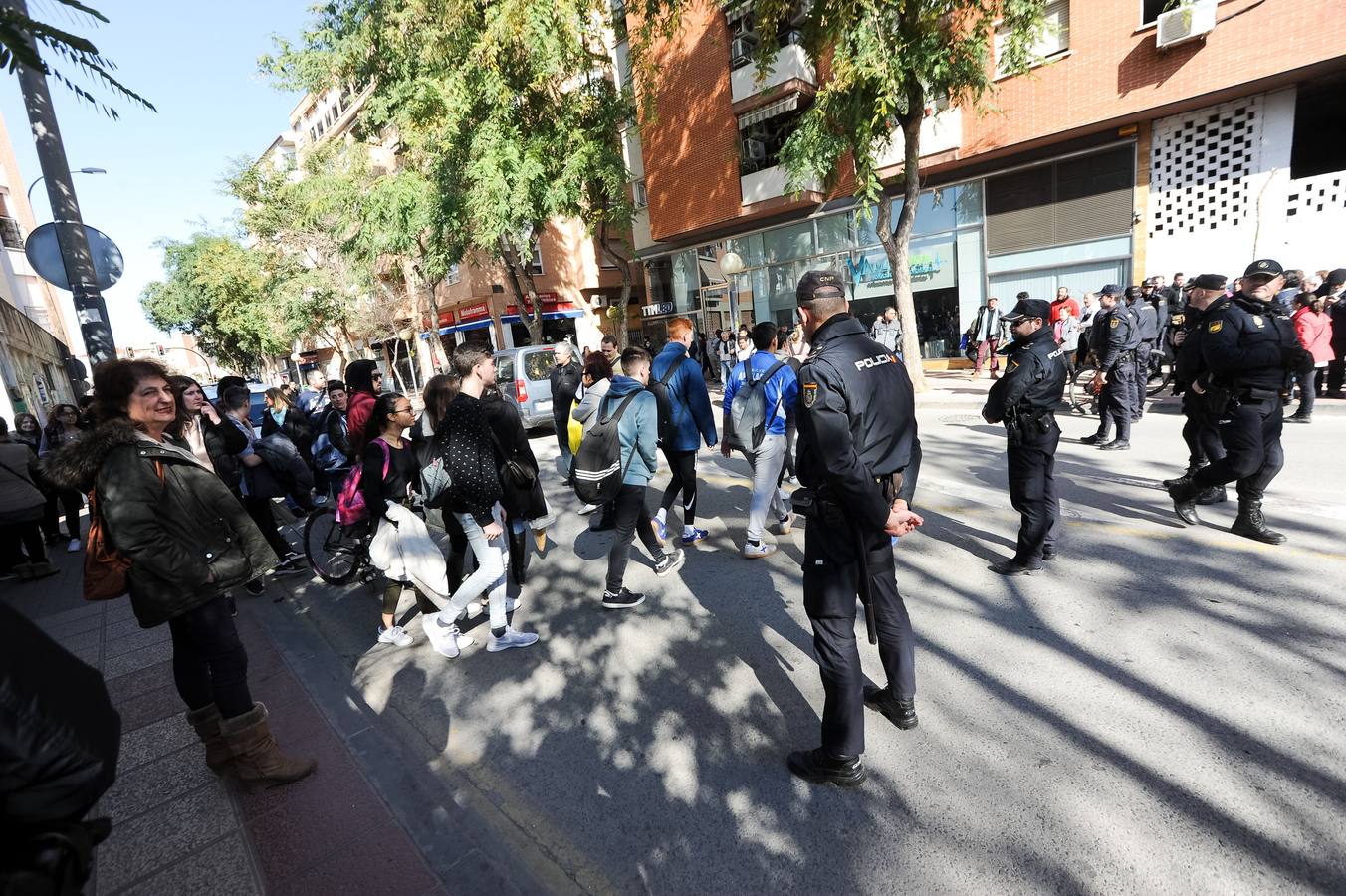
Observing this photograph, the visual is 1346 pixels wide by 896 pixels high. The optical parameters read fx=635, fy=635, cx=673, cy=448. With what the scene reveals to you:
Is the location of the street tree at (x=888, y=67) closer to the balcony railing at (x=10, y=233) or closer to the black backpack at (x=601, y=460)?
the black backpack at (x=601, y=460)

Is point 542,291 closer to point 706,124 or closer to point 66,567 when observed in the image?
point 706,124

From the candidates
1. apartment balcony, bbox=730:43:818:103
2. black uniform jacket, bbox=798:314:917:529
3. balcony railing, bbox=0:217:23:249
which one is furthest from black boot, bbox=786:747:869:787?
balcony railing, bbox=0:217:23:249

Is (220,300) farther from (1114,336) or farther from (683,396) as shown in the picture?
(1114,336)

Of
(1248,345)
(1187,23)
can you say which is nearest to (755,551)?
(1248,345)

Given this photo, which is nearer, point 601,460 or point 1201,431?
point 601,460

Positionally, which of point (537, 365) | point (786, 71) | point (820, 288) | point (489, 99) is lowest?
point (537, 365)

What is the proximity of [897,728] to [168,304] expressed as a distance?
6562 cm

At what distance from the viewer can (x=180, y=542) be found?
2.66 m

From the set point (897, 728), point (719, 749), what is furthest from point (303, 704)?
point (897, 728)

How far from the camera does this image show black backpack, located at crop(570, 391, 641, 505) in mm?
4090

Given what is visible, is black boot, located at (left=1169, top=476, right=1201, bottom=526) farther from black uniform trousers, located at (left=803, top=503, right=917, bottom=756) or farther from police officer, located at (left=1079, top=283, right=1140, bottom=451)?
black uniform trousers, located at (left=803, top=503, right=917, bottom=756)

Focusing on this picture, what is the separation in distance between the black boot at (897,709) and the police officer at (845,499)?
31cm

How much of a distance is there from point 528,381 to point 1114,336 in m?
9.30

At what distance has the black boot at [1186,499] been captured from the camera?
4.66 metres
